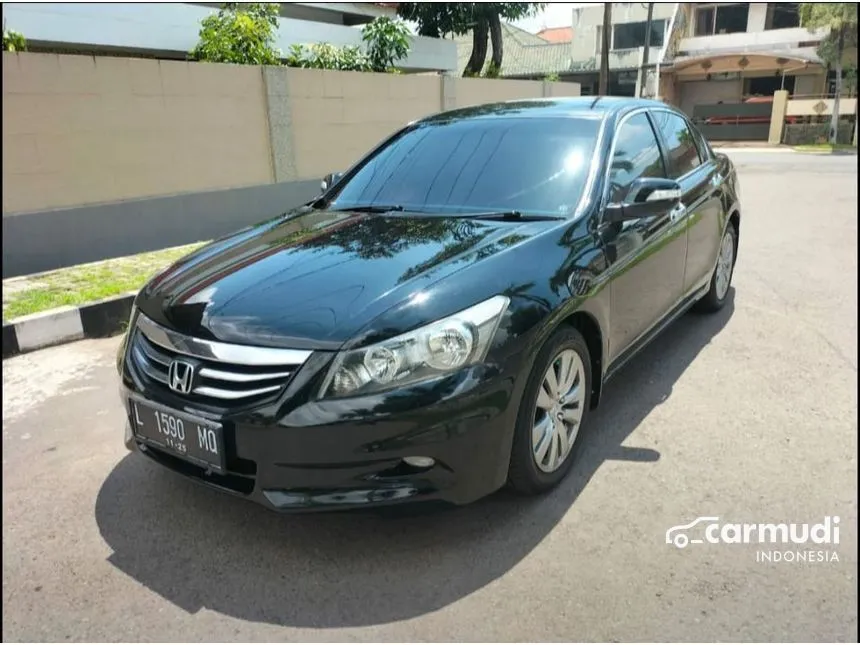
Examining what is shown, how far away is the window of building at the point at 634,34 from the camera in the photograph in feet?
118

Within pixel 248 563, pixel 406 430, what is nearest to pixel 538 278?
pixel 406 430

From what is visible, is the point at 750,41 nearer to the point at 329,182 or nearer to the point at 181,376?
the point at 329,182

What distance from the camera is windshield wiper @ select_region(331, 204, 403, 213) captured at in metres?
3.44

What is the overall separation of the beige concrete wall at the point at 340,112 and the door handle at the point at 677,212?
571 centimetres

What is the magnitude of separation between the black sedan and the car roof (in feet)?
0.10

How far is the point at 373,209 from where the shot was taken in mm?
3500

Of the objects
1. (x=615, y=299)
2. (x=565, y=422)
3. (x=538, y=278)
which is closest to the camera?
(x=538, y=278)

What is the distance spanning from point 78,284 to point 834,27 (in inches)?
1253

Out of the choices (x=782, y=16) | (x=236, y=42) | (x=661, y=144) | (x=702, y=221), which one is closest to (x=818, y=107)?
(x=782, y=16)

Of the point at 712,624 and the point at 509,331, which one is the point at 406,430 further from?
the point at 712,624

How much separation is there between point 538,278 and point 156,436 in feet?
5.05

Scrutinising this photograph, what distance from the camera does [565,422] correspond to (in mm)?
2848

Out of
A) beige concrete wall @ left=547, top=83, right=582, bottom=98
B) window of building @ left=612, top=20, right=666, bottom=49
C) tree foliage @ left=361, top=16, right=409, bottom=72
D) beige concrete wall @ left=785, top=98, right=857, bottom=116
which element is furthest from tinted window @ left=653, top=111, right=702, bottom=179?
window of building @ left=612, top=20, right=666, bottom=49

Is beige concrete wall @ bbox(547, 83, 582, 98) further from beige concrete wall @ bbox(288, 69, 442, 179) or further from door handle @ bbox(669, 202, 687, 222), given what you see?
door handle @ bbox(669, 202, 687, 222)
